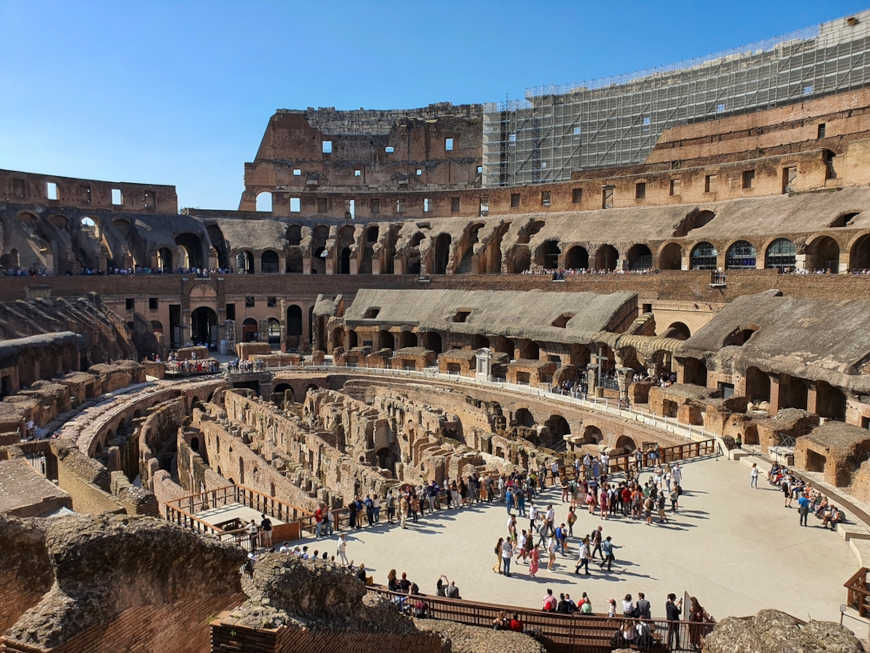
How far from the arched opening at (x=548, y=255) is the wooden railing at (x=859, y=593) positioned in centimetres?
3354

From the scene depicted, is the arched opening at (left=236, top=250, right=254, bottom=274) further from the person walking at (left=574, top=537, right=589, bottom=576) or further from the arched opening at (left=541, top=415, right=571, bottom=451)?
the person walking at (left=574, top=537, right=589, bottom=576)

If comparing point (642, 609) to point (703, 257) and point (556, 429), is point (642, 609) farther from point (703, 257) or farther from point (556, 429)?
point (703, 257)

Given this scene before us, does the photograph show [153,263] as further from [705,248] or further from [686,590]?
[686,590]

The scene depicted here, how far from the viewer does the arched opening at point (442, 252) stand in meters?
51.0

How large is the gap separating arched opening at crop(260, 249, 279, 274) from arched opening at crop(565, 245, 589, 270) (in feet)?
77.4

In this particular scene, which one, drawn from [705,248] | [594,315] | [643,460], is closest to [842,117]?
[705,248]

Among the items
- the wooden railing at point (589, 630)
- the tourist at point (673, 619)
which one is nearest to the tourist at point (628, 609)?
the wooden railing at point (589, 630)

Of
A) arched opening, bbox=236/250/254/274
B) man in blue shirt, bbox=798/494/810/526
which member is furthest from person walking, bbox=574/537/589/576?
arched opening, bbox=236/250/254/274

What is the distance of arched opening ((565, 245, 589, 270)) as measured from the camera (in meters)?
44.4

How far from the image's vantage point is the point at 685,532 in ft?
50.0

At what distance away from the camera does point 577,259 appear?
45125 millimetres

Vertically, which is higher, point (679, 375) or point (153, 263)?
point (153, 263)

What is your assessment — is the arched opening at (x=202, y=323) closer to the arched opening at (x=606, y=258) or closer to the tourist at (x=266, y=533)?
the arched opening at (x=606, y=258)

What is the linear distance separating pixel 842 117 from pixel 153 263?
45535 millimetres
